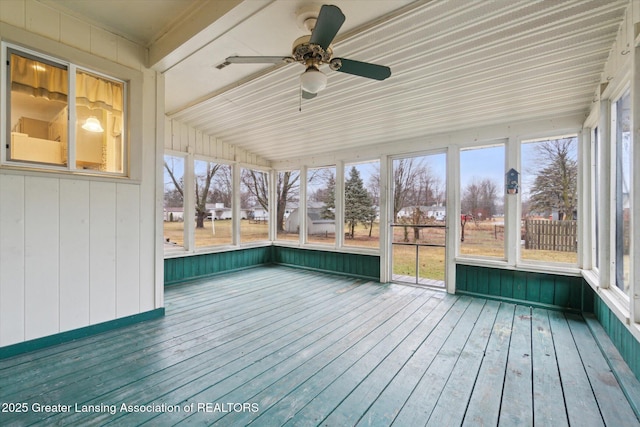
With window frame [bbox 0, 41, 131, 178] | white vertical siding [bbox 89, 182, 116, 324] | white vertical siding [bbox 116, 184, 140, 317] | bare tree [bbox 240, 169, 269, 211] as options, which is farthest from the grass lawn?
window frame [bbox 0, 41, 131, 178]

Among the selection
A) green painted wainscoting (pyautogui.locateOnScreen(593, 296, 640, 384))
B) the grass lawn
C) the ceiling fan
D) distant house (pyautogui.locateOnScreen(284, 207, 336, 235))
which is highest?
the ceiling fan

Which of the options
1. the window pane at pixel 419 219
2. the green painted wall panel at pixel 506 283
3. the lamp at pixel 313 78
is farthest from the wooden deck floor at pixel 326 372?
the lamp at pixel 313 78

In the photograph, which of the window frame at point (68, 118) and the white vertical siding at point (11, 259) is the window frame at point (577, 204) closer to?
the window frame at point (68, 118)

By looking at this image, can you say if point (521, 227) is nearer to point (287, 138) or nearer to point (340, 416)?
point (340, 416)

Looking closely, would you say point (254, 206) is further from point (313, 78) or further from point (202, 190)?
point (313, 78)

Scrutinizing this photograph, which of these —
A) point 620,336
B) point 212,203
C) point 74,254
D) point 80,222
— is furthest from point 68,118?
point 620,336

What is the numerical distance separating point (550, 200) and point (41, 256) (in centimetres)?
577

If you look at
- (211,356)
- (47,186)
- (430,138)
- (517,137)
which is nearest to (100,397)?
(211,356)

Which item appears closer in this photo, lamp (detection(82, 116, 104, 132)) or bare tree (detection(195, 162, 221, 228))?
lamp (detection(82, 116, 104, 132))

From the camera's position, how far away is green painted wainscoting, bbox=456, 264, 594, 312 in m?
3.51

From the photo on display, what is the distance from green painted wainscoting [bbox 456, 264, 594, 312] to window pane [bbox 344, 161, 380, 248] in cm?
161

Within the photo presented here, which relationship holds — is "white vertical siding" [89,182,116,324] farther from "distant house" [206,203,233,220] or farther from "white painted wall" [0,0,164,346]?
"distant house" [206,203,233,220]

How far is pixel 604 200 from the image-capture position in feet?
8.86

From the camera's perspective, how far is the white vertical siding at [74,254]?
2.58 m
